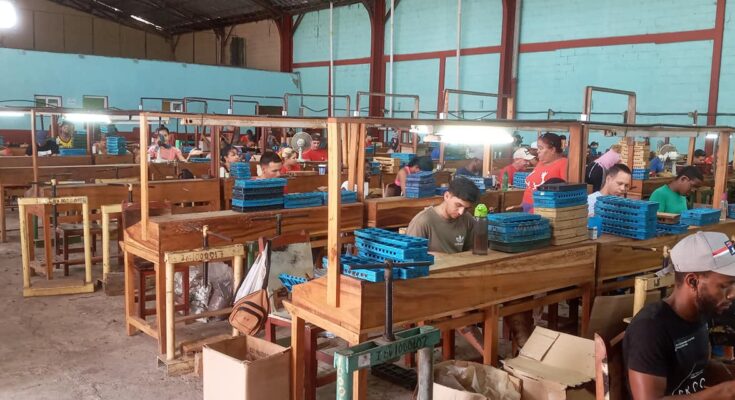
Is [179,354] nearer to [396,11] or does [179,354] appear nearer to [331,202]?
[331,202]

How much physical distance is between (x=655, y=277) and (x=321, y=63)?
68.2 ft

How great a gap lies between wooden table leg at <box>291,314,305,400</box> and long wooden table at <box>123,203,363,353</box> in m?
1.64

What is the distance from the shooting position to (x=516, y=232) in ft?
14.0

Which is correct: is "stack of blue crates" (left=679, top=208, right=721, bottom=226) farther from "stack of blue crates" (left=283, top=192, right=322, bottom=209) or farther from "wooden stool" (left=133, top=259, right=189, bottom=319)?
"wooden stool" (left=133, top=259, right=189, bottom=319)

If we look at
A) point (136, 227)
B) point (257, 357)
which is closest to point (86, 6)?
point (136, 227)

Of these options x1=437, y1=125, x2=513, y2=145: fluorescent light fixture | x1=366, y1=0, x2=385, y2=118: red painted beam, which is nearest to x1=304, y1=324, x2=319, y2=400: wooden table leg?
x1=437, y1=125, x2=513, y2=145: fluorescent light fixture

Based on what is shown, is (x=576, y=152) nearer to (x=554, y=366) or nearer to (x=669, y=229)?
(x=669, y=229)

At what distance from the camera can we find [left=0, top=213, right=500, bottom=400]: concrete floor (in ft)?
15.0

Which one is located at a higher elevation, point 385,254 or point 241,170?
point 241,170

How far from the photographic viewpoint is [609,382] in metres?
2.66

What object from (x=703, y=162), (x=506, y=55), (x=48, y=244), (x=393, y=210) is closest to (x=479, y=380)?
(x=393, y=210)

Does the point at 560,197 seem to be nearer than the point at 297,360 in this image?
No

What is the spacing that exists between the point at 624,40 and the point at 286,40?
1392 cm

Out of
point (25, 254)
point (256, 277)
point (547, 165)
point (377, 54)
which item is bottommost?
point (25, 254)
